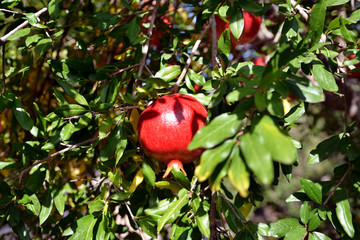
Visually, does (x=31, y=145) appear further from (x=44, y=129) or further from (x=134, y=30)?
(x=134, y=30)

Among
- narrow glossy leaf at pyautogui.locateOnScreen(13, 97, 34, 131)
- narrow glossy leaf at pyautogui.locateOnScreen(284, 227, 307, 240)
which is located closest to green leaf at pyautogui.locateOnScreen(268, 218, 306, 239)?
narrow glossy leaf at pyautogui.locateOnScreen(284, 227, 307, 240)

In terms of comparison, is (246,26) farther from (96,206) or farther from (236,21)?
(96,206)

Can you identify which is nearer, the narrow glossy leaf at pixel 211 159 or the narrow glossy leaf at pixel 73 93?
the narrow glossy leaf at pixel 211 159

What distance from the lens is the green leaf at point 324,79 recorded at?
0.74m

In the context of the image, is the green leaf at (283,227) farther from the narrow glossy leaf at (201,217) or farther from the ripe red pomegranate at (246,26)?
the ripe red pomegranate at (246,26)

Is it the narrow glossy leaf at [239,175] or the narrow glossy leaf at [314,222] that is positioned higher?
the narrow glossy leaf at [239,175]

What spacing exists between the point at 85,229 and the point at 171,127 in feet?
1.13

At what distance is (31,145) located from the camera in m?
0.97

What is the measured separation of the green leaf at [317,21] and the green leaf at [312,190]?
13.5 inches

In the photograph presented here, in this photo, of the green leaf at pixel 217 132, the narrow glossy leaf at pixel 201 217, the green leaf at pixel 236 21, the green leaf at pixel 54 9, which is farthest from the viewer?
the green leaf at pixel 54 9

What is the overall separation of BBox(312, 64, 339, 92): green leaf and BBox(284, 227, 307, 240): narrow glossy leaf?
0.35m

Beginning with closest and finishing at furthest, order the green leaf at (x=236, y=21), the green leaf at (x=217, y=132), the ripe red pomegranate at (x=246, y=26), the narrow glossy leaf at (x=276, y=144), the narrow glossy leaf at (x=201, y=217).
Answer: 1. the narrow glossy leaf at (x=276, y=144)
2. the green leaf at (x=217, y=132)
3. the narrow glossy leaf at (x=201, y=217)
4. the green leaf at (x=236, y=21)
5. the ripe red pomegranate at (x=246, y=26)

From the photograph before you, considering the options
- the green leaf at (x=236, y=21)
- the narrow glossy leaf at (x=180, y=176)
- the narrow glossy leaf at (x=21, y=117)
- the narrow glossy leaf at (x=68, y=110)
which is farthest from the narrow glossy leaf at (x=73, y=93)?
the green leaf at (x=236, y=21)

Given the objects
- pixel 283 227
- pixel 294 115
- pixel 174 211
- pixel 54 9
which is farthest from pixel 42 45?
pixel 283 227
